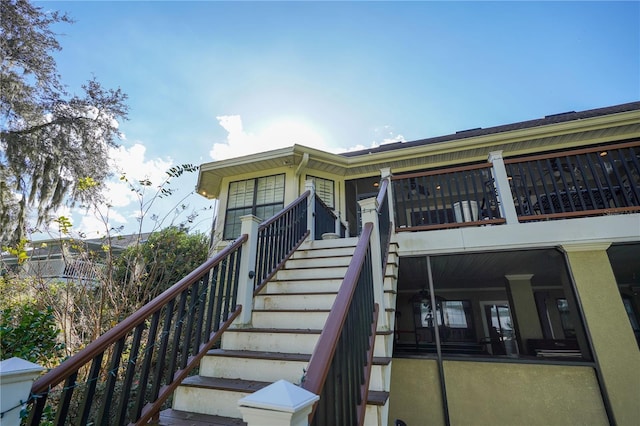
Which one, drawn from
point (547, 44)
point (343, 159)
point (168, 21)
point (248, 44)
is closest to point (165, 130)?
point (168, 21)

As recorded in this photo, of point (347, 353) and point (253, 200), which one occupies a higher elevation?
point (253, 200)

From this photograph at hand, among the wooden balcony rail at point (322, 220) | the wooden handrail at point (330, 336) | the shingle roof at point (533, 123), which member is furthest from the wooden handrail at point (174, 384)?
the shingle roof at point (533, 123)

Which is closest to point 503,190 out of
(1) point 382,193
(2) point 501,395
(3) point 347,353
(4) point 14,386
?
(1) point 382,193

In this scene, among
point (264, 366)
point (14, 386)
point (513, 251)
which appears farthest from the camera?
point (513, 251)

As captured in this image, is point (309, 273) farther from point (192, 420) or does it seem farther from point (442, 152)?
point (442, 152)

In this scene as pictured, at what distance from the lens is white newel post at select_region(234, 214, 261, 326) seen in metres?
2.92

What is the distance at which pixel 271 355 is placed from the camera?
2367 millimetres

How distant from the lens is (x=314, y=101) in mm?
8547

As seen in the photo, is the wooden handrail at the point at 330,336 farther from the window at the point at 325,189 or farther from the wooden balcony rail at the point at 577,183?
the window at the point at 325,189

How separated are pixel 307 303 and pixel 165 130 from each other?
6852mm

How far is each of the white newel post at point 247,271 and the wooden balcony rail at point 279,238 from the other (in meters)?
0.14

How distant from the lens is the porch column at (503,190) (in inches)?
163

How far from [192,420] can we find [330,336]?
60.1 inches

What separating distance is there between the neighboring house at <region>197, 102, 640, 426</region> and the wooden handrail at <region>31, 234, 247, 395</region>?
1743 mm
